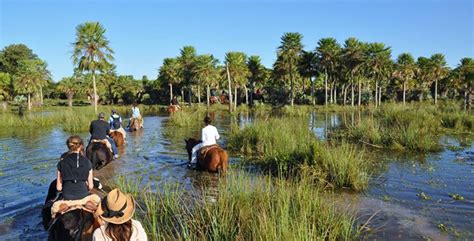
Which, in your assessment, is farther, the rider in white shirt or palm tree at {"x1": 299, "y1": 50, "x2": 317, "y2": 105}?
palm tree at {"x1": 299, "y1": 50, "x2": 317, "y2": 105}

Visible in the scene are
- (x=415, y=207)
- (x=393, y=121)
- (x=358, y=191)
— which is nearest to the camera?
(x=415, y=207)

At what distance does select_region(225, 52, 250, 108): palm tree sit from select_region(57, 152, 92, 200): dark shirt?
4728 cm

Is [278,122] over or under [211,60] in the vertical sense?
under

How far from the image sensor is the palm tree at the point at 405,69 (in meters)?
63.4

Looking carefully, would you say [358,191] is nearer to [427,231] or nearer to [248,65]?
[427,231]

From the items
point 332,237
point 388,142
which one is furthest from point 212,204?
point 388,142

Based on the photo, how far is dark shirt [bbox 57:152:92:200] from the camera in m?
6.05

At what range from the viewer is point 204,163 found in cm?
1109

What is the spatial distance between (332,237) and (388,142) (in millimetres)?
10757

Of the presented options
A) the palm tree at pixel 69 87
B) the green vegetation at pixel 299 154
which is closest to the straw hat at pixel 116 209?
the green vegetation at pixel 299 154

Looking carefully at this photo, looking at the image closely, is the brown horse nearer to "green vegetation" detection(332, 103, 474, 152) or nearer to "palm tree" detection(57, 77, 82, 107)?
"green vegetation" detection(332, 103, 474, 152)

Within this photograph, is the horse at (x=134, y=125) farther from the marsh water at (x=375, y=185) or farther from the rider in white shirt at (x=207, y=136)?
the rider in white shirt at (x=207, y=136)

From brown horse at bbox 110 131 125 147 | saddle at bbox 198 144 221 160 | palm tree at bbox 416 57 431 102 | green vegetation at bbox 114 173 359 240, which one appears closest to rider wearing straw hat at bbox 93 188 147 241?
green vegetation at bbox 114 173 359 240

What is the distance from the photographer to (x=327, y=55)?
198 feet
